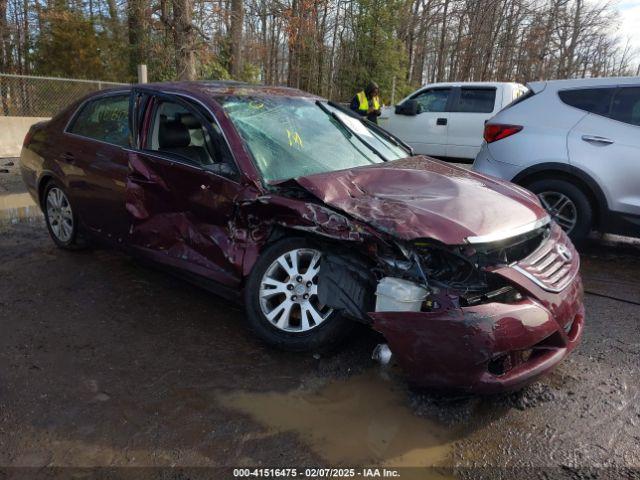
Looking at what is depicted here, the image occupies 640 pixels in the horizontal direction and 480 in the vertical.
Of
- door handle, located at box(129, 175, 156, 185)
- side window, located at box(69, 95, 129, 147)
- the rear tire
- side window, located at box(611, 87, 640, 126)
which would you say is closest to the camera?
door handle, located at box(129, 175, 156, 185)

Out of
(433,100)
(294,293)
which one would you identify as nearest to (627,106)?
(294,293)

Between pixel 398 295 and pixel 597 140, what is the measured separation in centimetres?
357

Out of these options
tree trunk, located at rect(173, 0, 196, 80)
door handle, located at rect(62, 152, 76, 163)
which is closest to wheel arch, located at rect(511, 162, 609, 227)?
door handle, located at rect(62, 152, 76, 163)

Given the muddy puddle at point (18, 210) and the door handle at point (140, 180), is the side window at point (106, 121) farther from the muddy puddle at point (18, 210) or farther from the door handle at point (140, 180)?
the muddy puddle at point (18, 210)

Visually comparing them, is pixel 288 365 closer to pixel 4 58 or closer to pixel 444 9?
pixel 4 58

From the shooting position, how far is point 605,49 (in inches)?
1518

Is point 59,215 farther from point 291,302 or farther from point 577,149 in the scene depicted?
point 577,149

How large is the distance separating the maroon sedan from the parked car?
20.6ft

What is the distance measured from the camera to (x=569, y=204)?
5238 mm

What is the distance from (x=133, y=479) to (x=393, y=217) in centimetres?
175

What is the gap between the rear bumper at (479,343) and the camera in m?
2.37

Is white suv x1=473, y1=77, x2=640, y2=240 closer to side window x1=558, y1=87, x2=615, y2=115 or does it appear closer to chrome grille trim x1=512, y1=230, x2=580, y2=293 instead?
→ side window x1=558, y1=87, x2=615, y2=115

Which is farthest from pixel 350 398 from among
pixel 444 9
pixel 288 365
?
pixel 444 9

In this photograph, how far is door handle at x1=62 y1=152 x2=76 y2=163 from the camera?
4.54 m
